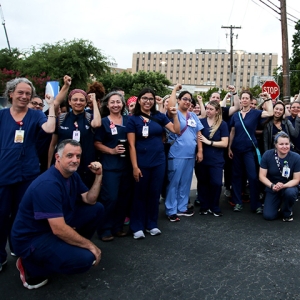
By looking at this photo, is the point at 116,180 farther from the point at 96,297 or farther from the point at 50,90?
the point at 96,297

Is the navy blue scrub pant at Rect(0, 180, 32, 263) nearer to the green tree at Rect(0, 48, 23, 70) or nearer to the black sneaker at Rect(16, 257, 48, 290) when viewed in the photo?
the black sneaker at Rect(16, 257, 48, 290)

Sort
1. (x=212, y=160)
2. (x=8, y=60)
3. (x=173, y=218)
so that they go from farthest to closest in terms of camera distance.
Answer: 1. (x=8, y=60)
2. (x=212, y=160)
3. (x=173, y=218)

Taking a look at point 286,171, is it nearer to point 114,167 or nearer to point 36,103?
point 114,167

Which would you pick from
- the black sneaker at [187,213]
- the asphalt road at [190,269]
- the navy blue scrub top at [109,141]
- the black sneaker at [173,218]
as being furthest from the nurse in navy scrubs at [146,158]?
the black sneaker at [187,213]

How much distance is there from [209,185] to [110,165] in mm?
1986

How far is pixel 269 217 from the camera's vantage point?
5.27m

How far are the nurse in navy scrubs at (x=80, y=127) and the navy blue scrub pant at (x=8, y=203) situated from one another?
31.8 inches

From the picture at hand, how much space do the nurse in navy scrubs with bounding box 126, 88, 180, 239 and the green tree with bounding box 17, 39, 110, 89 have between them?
76.6ft

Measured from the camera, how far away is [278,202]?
17.5 feet

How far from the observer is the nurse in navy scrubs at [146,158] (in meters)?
4.37

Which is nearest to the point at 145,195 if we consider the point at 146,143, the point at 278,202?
the point at 146,143

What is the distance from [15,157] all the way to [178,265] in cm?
197

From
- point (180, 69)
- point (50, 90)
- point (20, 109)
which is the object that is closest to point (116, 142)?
point (50, 90)

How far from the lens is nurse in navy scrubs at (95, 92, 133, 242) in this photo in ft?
14.1
